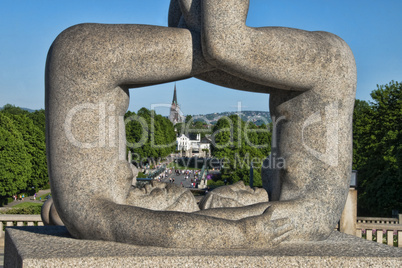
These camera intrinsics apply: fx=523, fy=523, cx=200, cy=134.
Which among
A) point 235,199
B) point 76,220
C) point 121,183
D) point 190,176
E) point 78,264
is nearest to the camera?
point 78,264

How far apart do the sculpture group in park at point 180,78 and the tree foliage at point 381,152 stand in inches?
879

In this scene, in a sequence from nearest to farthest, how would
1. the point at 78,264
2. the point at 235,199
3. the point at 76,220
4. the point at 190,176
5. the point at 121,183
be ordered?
the point at 78,264, the point at 76,220, the point at 121,183, the point at 235,199, the point at 190,176

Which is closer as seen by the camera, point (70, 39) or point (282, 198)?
point (70, 39)

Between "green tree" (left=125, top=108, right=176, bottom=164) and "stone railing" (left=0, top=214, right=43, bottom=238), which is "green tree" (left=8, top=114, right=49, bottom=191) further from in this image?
"stone railing" (left=0, top=214, right=43, bottom=238)

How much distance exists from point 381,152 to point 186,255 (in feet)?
95.8

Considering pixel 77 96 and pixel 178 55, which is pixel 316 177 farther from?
pixel 77 96

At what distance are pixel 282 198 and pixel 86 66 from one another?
2936 millimetres

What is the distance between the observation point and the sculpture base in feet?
16.5

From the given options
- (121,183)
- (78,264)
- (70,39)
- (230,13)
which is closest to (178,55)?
(230,13)

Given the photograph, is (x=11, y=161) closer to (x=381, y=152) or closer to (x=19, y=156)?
(x=19, y=156)

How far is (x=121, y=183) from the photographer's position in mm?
6438

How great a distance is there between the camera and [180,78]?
6668 mm

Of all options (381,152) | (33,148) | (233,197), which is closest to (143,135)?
(33,148)

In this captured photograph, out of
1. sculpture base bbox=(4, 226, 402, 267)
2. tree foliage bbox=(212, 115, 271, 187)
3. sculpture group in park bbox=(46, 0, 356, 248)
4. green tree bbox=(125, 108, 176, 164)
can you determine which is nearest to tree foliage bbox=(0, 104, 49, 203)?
green tree bbox=(125, 108, 176, 164)
